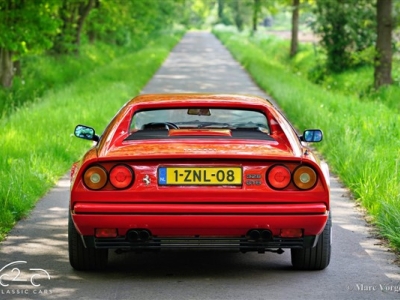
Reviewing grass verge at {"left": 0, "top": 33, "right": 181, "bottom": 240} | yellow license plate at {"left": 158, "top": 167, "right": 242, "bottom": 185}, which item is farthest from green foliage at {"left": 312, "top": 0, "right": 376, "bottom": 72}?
yellow license plate at {"left": 158, "top": 167, "right": 242, "bottom": 185}

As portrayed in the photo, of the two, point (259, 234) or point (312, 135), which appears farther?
point (312, 135)

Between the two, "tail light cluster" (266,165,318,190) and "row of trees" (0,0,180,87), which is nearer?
"tail light cluster" (266,165,318,190)

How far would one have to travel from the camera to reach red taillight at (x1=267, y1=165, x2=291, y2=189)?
6.11m

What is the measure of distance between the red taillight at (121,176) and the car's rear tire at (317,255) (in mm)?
1214

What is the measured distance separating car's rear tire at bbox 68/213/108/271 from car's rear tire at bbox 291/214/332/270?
4.09 ft

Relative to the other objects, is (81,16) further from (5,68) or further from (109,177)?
(109,177)

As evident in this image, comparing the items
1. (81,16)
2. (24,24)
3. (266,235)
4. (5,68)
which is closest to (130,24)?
(81,16)

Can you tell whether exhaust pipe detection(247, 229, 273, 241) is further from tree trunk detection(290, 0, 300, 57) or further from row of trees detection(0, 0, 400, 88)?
tree trunk detection(290, 0, 300, 57)

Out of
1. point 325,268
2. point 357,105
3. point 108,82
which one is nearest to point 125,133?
point 325,268

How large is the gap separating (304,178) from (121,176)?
112 cm

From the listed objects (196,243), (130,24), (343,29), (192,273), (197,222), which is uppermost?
(197,222)

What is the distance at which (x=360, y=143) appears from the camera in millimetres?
12352

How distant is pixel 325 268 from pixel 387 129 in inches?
278

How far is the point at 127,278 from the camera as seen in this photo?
21.1ft
